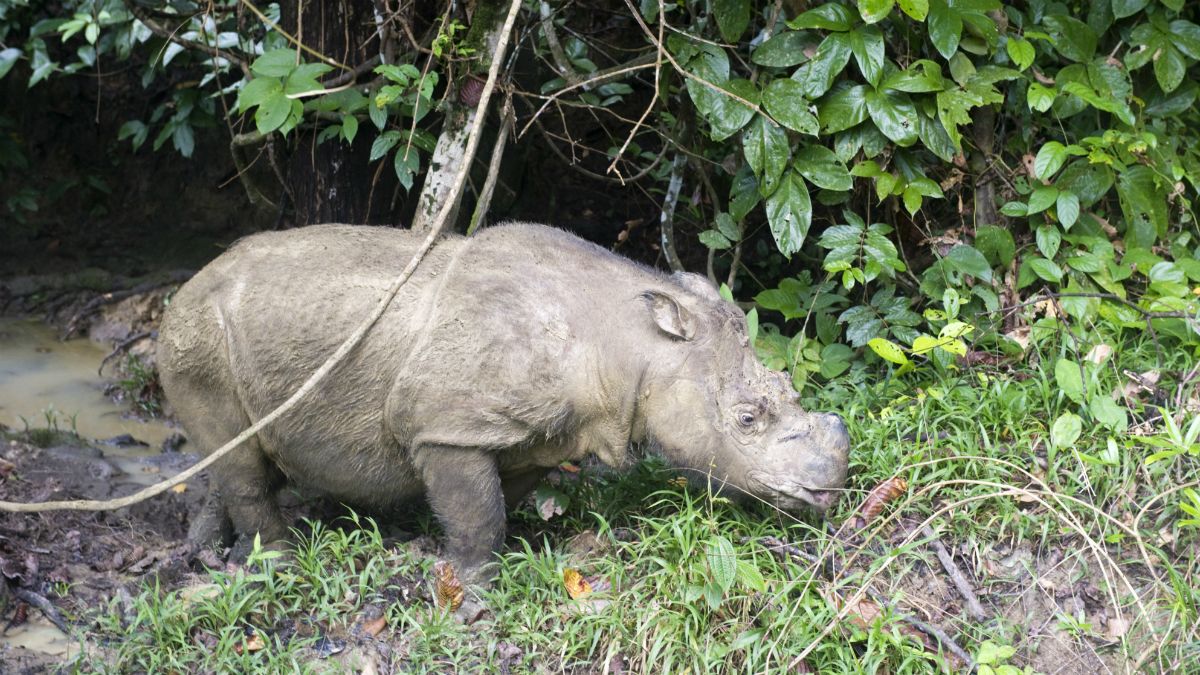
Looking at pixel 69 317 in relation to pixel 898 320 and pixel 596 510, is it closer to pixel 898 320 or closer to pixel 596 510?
pixel 596 510

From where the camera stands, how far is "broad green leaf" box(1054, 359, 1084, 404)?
4.55 meters

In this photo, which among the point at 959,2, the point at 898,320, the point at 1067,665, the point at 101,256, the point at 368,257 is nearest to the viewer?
the point at 1067,665

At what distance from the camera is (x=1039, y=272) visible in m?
5.07

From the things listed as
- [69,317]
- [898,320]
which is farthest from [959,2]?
[69,317]

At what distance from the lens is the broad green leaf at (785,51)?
4.94m

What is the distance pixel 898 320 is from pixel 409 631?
8.27ft

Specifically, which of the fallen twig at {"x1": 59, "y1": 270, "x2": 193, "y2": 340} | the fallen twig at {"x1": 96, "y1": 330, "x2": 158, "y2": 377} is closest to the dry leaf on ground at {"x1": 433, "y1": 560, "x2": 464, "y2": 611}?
the fallen twig at {"x1": 96, "y1": 330, "x2": 158, "y2": 377}

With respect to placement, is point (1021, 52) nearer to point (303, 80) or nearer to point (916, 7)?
point (916, 7)

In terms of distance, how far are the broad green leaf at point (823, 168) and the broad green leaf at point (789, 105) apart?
118 mm

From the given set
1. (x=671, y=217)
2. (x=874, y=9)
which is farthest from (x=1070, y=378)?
(x=671, y=217)

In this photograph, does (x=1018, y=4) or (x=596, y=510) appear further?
(x=1018, y=4)

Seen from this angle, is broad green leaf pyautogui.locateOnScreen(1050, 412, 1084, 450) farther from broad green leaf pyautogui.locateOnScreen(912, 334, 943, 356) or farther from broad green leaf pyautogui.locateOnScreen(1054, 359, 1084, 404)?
broad green leaf pyautogui.locateOnScreen(912, 334, 943, 356)

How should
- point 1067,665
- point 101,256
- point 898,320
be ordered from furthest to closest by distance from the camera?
1. point 101,256
2. point 898,320
3. point 1067,665

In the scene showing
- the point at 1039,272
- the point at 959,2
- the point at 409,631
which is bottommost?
the point at 409,631
